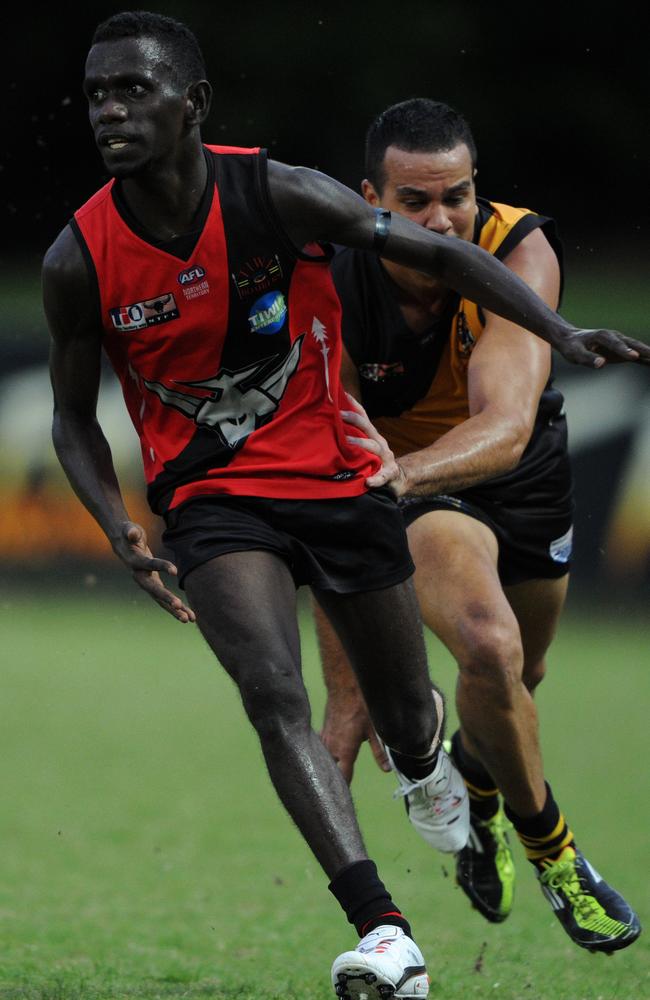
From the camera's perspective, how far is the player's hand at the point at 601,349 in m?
5.06

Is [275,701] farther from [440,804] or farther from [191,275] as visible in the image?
[440,804]

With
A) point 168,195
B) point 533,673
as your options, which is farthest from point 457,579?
point 168,195

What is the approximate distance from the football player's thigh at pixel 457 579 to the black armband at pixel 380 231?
1.38m

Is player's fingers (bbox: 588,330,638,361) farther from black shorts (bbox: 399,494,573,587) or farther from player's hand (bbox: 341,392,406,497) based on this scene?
black shorts (bbox: 399,494,573,587)

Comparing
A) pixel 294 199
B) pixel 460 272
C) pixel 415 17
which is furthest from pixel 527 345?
pixel 415 17

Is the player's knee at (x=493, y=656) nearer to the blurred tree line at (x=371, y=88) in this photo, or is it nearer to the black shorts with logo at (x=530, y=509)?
the black shorts with logo at (x=530, y=509)

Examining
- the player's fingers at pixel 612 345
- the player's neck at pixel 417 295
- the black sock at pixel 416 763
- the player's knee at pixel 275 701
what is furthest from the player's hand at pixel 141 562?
the player's neck at pixel 417 295

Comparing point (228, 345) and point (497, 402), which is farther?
point (497, 402)

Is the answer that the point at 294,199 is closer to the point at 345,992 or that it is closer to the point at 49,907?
the point at 345,992

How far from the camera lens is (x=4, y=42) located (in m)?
26.6

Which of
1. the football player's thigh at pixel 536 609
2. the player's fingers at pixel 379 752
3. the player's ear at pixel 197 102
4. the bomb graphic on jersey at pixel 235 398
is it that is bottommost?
the player's fingers at pixel 379 752

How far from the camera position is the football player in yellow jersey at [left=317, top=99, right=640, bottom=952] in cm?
605

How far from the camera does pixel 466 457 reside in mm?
5914

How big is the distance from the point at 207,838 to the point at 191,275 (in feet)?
15.3
